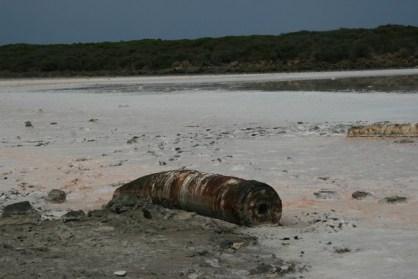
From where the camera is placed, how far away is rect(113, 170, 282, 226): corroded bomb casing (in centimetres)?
563

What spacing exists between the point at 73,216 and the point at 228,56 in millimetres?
61267

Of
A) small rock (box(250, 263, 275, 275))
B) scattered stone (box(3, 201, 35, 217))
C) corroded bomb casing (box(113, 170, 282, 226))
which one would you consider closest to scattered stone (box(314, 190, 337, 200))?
corroded bomb casing (box(113, 170, 282, 226))

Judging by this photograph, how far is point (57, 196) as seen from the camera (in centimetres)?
701

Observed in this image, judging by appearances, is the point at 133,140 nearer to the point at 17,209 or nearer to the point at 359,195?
the point at 17,209

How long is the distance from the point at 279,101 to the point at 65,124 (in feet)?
23.7

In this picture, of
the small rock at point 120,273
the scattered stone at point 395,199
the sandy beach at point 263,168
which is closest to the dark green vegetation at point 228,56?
the sandy beach at point 263,168

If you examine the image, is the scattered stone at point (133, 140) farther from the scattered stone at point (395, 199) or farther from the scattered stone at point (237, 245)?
the scattered stone at point (237, 245)

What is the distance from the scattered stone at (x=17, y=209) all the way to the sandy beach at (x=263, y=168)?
15 cm

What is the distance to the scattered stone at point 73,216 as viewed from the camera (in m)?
5.90

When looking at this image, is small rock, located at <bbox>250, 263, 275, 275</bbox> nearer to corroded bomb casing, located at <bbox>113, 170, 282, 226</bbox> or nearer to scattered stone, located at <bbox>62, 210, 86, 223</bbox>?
corroded bomb casing, located at <bbox>113, 170, 282, 226</bbox>

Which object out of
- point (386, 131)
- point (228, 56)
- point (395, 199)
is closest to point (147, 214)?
point (395, 199)

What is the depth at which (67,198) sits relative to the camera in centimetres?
712

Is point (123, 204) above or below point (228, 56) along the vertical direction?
above

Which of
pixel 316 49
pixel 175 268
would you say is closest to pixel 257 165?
pixel 175 268
